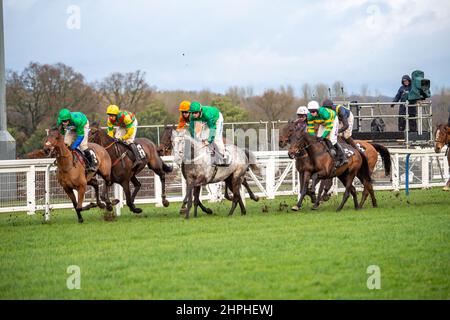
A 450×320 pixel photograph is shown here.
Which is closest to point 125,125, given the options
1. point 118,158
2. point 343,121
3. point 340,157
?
point 118,158

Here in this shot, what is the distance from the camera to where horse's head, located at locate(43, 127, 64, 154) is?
15242 mm

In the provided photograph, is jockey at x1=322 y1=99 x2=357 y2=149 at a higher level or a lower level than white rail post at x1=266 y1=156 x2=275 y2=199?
higher

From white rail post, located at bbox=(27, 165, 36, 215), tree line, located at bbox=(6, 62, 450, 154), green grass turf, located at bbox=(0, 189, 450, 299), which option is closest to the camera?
green grass turf, located at bbox=(0, 189, 450, 299)

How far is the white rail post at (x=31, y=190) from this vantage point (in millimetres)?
18094

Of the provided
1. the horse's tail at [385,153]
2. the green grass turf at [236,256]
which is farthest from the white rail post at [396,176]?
the green grass turf at [236,256]

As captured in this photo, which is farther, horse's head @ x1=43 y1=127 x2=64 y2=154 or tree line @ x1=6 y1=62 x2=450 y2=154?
tree line @ x1=6 y1=62 x2=450 y2=154

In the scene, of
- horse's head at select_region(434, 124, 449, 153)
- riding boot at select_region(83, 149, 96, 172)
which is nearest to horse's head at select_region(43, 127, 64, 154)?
riding boot at select_region(83, 149, 96, 172)

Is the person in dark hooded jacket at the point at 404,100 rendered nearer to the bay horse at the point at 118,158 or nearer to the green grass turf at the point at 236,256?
the green grass turf at the point at 236,256

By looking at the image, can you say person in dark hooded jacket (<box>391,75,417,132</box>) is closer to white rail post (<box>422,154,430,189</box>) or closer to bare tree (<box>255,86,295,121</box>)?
white rail post (<box>422,154,430,189</box>)

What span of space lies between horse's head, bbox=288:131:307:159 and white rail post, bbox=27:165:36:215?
18.0 feet

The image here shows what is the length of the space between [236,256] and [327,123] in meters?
7.39

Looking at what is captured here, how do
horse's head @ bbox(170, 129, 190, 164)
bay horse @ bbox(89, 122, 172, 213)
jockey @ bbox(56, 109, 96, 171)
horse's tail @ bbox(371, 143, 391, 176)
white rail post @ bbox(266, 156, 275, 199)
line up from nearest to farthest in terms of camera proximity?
jockey @ bbox(56, 109, 96, 171)
horse's head @ bbox(170, 129, 190, 164)
bay horse @ bbox(89, 122, 172, 213)
horse's tail @ bbox(371, 143, 391, 176)
white rail post @ bbox(266, 156, 275, 199)
